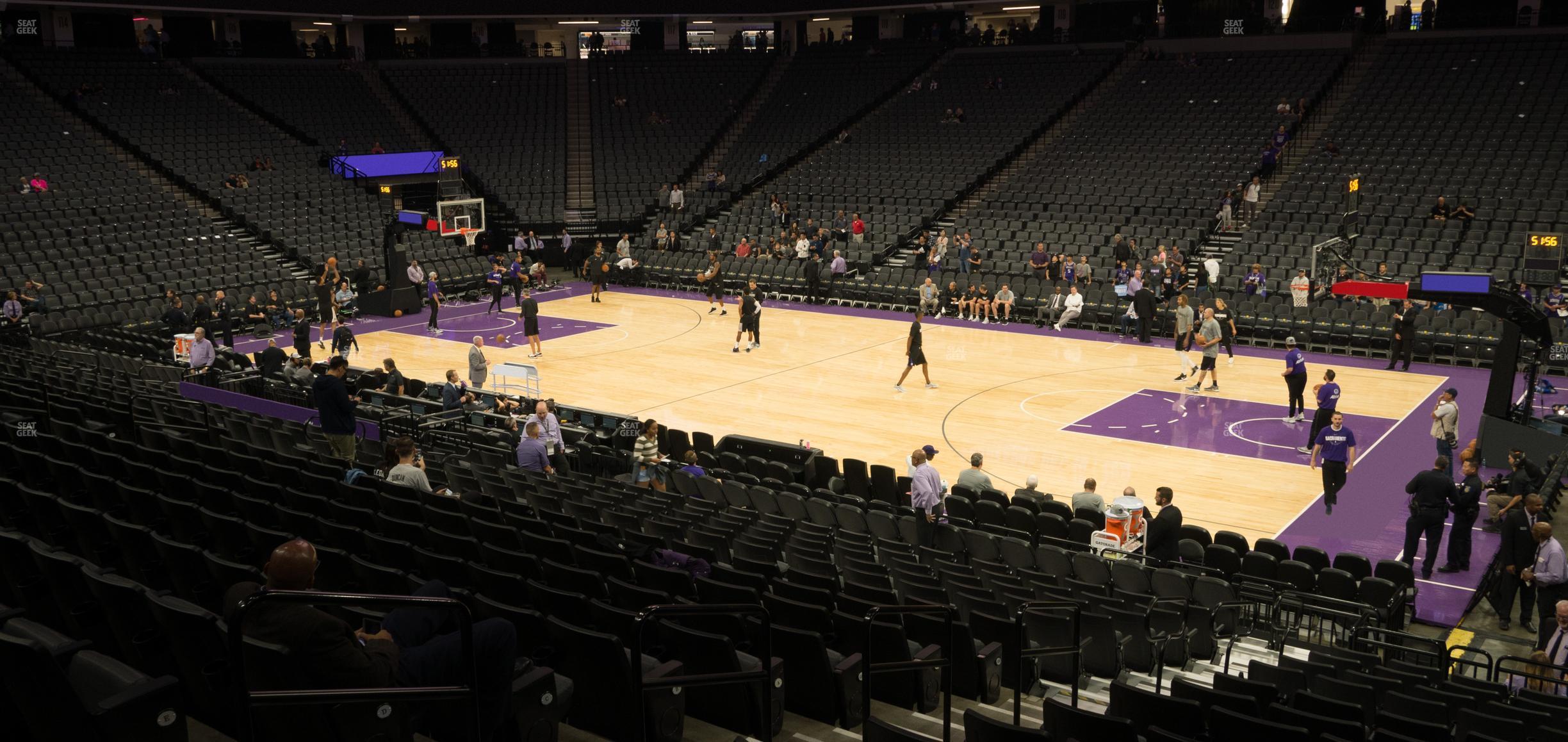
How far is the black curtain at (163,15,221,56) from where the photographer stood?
4166 centimetres

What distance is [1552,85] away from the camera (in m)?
30.5

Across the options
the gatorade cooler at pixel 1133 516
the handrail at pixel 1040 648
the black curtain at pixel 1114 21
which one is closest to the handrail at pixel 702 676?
the handrail at pixel 1040 648

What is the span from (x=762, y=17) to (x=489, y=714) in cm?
4428

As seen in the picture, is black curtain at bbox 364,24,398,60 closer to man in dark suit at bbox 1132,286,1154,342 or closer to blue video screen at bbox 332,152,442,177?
blue video screen at bbox 332,152,442,177

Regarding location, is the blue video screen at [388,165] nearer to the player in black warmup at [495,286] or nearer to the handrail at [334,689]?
the player in black warmup at [495,286]

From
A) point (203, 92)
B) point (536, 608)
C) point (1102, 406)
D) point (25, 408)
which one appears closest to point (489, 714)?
point (536, 608)

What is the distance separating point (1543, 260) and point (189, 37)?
41.8 metres

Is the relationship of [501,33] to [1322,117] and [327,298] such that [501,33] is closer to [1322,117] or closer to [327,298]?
[327,298]

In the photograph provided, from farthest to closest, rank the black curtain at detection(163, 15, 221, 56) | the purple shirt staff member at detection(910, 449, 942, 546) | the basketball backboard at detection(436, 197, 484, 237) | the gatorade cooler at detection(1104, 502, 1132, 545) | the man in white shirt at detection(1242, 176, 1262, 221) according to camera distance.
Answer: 1. the black curtain at detection(163, 15, 221, 56)
2. the basketball backboard at detection(436, 197, 484, 237)
3. the man in white shirt at detection(1242, 176, 1262, 221)
4. the purple shirt staff member at detection(910, 449, 942, 546)
5. the gatorade cooler at detection(1104, 502, 1132, 545)

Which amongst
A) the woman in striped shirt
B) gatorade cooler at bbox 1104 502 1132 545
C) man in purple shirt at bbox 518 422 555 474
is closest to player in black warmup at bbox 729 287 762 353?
the woman in striped shirt

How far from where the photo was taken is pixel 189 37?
1682 inches

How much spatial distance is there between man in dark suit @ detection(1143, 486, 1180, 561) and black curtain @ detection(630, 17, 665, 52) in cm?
4065

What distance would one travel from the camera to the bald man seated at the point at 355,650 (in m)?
4.49

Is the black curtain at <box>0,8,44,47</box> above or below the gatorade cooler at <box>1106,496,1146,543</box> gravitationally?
above
